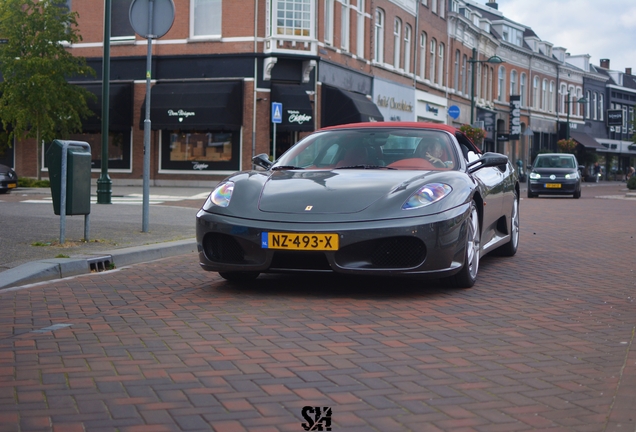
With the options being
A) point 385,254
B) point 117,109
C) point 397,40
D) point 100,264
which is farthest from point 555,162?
point 385,254

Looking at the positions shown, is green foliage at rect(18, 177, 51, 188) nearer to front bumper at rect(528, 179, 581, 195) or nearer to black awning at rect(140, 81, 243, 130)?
black awning at rect(140, 81, 243, 130)

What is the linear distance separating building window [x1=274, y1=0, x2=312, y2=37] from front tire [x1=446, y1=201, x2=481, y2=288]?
957 inches

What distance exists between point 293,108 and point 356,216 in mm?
24467

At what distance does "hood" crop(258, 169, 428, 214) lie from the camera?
634 centimetres

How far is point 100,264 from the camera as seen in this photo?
27.4ft

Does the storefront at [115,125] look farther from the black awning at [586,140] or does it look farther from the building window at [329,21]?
the black awning at [586,140]

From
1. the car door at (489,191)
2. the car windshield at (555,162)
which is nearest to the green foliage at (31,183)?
the car windshield at (555,162)

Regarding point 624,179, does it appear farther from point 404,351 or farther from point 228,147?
point 404,351

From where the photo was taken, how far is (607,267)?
28.6ft

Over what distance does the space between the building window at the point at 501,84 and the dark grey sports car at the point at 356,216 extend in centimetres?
5399

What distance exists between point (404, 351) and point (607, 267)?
15.2 ft

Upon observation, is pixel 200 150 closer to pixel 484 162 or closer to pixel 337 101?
pixel 337 101

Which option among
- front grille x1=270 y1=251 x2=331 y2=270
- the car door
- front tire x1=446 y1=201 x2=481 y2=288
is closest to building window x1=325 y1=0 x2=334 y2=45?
the car door

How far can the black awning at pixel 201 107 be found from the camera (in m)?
30.1
